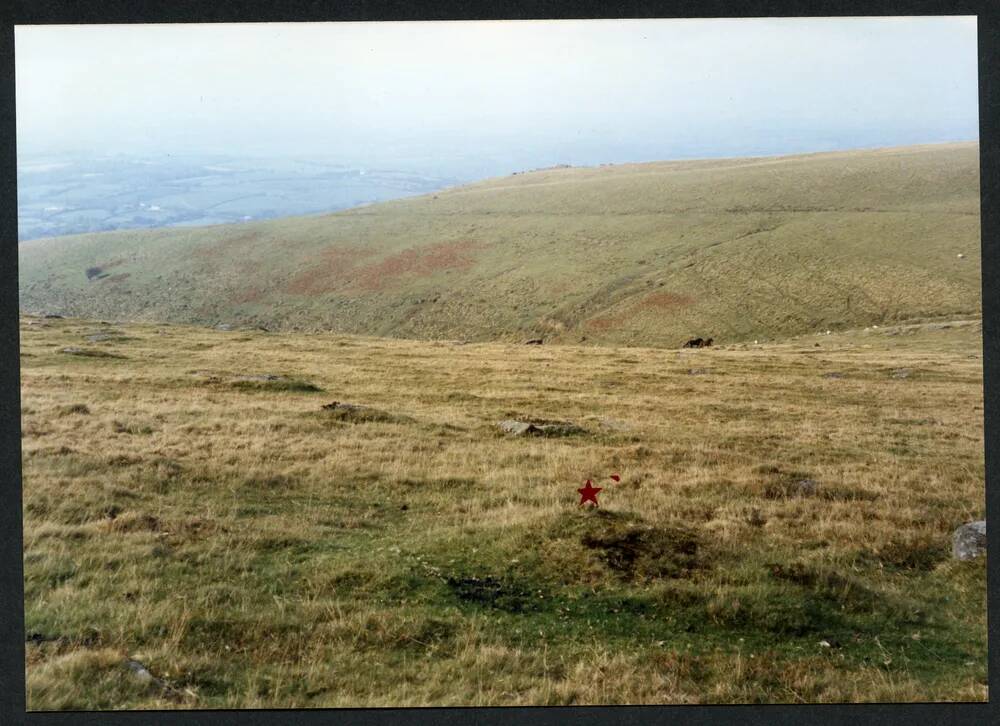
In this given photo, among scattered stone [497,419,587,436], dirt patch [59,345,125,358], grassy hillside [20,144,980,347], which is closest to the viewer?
scattered stone [497,419,587,436]

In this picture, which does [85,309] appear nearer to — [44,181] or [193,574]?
[44,181]

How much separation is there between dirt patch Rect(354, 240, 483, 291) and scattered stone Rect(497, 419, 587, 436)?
2670cm

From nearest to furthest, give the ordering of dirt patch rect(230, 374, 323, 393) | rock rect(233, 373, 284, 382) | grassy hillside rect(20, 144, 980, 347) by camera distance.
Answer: dirt patch rect(230, 374, 323, 393) → rock rect(233, 373, 284, 382) → grassy hillside rect(20, 144, 980, 347)

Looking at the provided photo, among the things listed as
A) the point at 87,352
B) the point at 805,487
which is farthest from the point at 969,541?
the point at 87,352

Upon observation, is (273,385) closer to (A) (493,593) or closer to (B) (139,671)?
(A) (493,593)

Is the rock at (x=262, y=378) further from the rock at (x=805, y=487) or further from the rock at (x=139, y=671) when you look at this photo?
the rock at (x=805, y=487)

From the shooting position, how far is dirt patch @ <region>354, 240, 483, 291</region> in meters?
41.5

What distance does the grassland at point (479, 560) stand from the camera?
7.58m

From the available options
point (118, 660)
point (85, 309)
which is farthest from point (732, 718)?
point (85, 309)

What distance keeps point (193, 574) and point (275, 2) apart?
6.50 metres

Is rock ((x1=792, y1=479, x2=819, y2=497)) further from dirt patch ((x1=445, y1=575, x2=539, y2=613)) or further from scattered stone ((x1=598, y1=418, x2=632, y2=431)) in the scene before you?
dirt patch ((x1=445, y1=575, x2=539, y2=613))

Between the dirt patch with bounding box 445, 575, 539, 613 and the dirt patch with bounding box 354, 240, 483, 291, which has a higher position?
the dirt patch with bounding box 354, 240, 483, 291

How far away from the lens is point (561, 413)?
17750mm

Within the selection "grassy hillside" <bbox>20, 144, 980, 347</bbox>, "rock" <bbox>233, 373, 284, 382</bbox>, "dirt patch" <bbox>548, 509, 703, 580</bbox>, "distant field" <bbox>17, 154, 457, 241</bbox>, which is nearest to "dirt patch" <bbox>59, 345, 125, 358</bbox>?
"rock" <bbox>233, 373, 284, 382</bbox>
